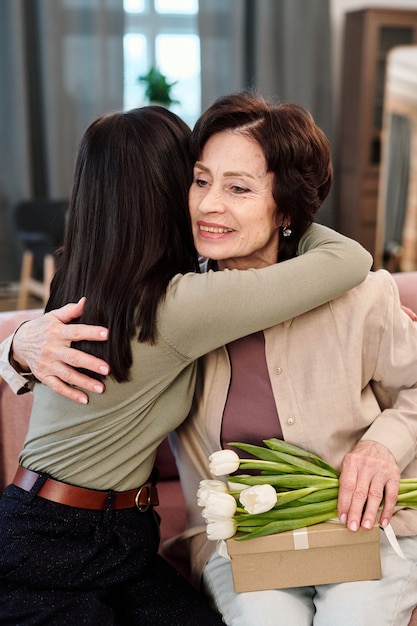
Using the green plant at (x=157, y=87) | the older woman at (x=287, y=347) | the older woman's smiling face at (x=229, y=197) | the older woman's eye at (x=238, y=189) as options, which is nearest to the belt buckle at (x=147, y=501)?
the older woman at (x=287, y=347)

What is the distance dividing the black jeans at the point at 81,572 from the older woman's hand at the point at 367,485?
0.32 m

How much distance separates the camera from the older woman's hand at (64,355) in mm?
1410

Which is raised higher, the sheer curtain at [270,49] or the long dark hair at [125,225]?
the sheer curtain at [270,49]

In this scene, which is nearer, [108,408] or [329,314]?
[108,408]

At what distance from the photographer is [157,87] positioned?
539 centimetres

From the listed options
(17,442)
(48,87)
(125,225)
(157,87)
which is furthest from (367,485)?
(48,87)

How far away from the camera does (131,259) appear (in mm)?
1404

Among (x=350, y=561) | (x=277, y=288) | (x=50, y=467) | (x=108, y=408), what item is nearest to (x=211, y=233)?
(x=277, y=288)

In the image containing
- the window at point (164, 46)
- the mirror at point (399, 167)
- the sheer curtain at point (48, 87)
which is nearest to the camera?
the sheer curtain at point (48, 87)

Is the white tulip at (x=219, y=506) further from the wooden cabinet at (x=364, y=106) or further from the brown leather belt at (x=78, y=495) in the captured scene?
the wooden cabinet at (x=364, y=106)

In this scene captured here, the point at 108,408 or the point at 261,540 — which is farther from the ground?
the point at 108,408

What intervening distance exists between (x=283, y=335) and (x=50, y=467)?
1.65ft

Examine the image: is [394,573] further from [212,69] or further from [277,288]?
[212,69]

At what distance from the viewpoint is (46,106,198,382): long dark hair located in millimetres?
1394
